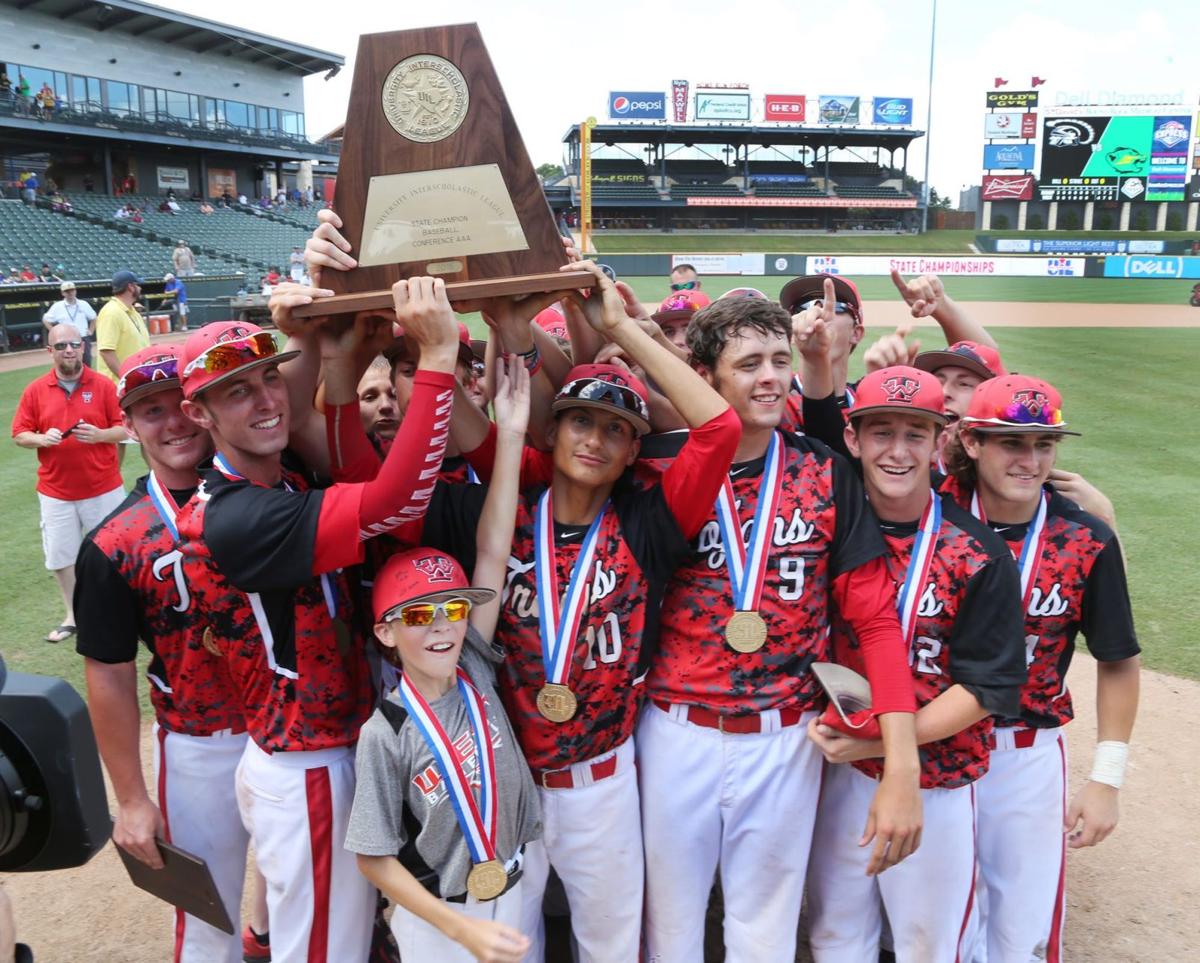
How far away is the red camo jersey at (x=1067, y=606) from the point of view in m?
2.88

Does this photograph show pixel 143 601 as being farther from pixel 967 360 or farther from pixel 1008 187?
pixel 1008 187

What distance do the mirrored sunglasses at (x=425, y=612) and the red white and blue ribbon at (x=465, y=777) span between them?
193 millimetres

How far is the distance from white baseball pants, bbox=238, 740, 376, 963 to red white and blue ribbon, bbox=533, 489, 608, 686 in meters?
0.67

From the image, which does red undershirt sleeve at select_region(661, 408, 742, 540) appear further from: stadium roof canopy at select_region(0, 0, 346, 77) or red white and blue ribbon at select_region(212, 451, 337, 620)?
stadium roof canopy at select_region(0, 0, 346, 77)

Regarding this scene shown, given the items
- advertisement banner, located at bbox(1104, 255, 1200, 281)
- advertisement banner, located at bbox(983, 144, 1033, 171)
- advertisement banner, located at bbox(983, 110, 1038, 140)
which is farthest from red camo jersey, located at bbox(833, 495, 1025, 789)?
advertisement banner, located at bbox(983, 110, 1038, 140)

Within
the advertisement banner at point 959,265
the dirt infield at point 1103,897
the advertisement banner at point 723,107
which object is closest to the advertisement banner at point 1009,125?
the advertisement banner at point 723,107

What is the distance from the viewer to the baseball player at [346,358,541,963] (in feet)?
7.77

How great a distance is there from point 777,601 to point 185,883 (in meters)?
1.96

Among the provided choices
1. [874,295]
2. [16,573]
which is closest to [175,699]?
[16,573]

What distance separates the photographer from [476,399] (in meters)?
3.46

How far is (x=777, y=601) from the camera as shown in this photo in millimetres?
2803

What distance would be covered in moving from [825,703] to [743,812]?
43 centimetres

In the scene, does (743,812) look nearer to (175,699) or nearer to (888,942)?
(888,942)

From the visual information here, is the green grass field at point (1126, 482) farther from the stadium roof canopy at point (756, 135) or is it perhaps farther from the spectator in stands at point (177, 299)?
the stadium roof canopy at point (756, 135)
